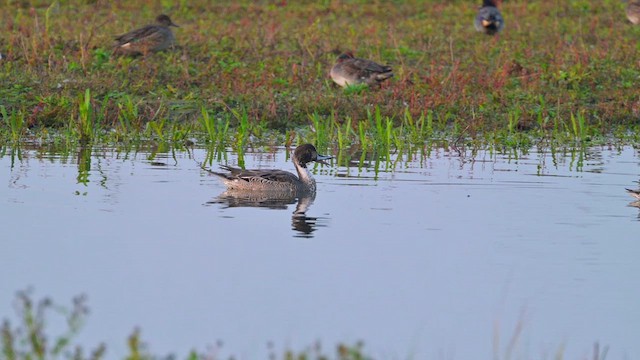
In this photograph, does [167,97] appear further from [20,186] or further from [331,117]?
[20,186]

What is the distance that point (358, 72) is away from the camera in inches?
712

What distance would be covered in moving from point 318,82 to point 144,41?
9.01 ft

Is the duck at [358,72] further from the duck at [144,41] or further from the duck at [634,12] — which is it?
the duck at [634,12]

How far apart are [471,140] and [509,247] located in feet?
21.8

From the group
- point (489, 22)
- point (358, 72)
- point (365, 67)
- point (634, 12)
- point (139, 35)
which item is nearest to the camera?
point (358, 72)

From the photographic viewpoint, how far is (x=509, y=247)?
977 centimetres

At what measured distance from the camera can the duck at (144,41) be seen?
20.0 metres

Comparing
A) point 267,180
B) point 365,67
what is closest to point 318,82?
point 365,67

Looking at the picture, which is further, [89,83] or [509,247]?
[89,83]

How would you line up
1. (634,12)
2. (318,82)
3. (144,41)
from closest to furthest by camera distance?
(318,82), (144,41), (634,12)

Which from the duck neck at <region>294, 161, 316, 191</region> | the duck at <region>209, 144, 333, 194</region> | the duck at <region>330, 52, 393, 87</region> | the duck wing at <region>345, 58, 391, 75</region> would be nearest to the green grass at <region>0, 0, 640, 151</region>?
the duck at <region>330, 52, 393, 87</region>

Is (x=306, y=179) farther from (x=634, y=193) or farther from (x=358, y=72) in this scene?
(x=358, y=72)

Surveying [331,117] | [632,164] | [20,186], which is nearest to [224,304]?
[20,186]

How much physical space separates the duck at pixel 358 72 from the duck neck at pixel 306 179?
494cm
